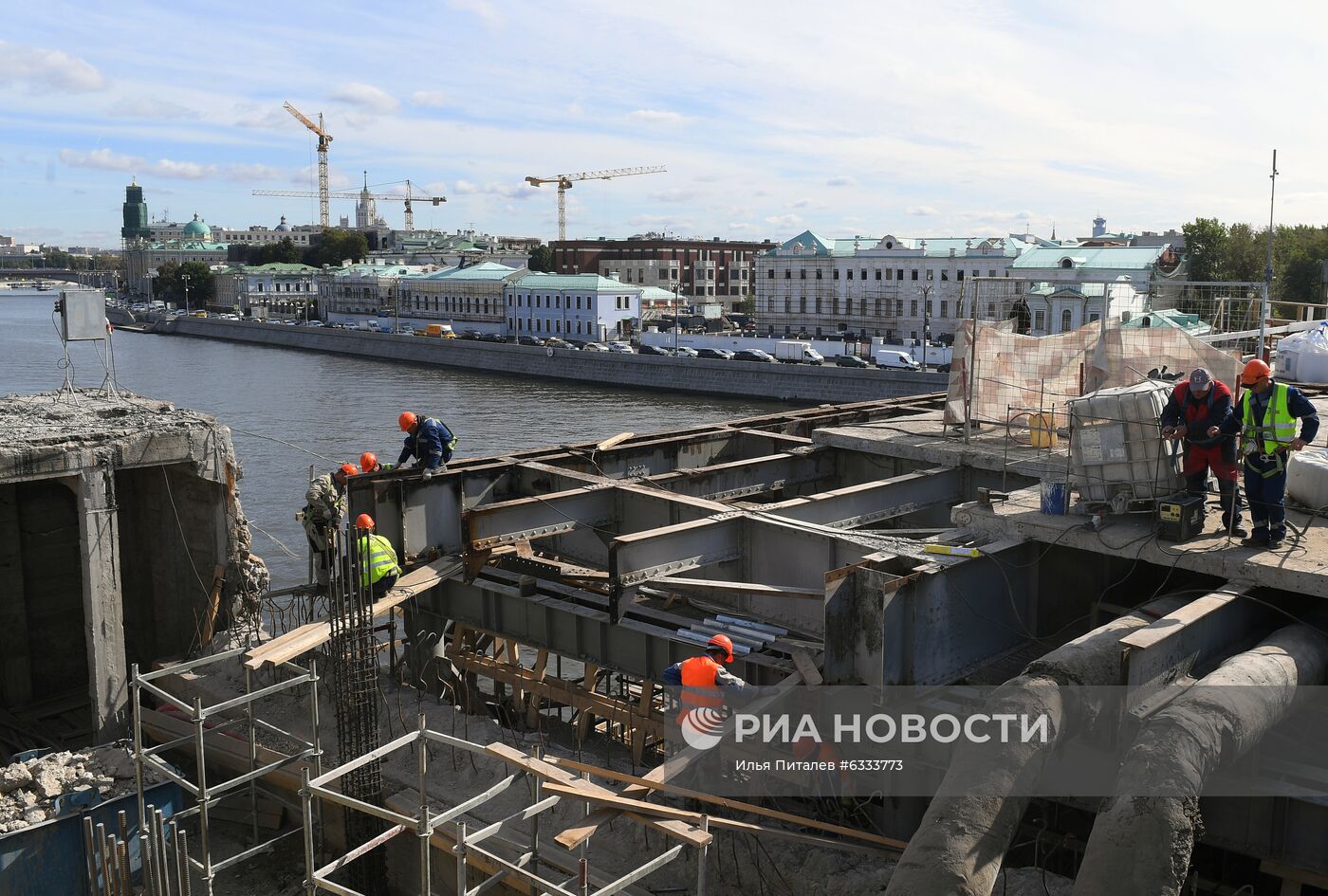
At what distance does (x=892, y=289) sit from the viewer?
291 ft

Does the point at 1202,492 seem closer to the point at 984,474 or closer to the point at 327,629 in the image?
the point at 984,474

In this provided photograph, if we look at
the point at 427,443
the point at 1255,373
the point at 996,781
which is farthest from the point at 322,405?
the point at 996,781

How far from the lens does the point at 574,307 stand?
3725 inches

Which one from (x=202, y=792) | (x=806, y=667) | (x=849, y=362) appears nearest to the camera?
(x=202, y=792)

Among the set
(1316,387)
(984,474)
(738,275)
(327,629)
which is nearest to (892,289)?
(738,275)

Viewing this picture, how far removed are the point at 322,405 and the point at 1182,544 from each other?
54604 mm

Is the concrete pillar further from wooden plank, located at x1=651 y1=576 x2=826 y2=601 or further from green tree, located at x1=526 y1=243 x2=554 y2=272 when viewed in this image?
green tree, located at x1=526 y1=243 x2=554 y2=272

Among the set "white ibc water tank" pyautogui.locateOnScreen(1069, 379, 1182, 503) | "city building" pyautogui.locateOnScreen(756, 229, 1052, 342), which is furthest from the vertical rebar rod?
"city building" pyautogui.locateOnScreen(756, 229, 1052, 342)

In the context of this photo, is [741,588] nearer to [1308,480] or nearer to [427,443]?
[427,443]

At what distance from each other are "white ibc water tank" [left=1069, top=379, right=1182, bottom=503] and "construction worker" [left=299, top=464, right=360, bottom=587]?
745 cm

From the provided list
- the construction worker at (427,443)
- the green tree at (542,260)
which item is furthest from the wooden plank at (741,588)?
the green tree at (542,260)

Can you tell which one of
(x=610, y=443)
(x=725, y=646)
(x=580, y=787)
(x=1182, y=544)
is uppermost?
(x=610, y=443)

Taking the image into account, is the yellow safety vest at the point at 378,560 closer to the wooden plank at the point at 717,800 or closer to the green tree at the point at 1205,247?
the wooden plank at the point at 717,800

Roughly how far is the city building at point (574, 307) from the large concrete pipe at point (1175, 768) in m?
85.5
